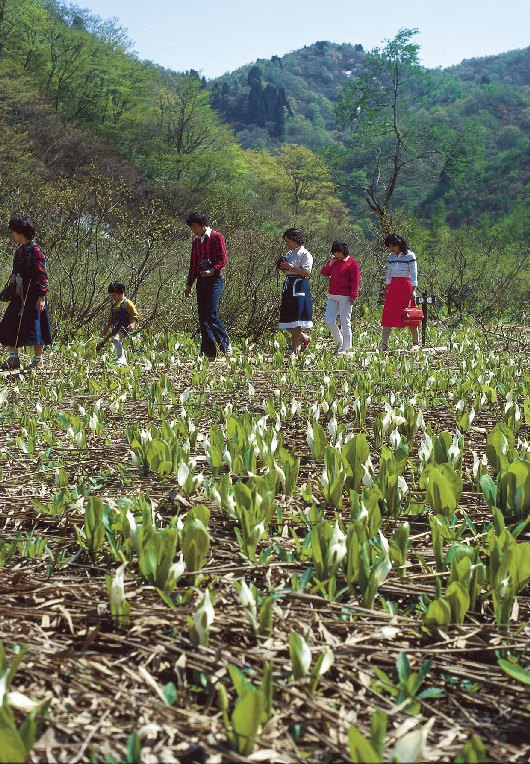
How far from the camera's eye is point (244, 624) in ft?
5.80

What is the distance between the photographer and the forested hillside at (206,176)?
1026 cm

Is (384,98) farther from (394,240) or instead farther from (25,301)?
(25,301)

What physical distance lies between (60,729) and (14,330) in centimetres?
637

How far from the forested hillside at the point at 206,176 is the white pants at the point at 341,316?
1.70m

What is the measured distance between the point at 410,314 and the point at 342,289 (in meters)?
0.99

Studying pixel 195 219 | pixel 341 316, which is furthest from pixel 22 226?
pixel 341 316

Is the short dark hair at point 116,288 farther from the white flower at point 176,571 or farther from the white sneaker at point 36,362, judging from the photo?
the white flower at point 176,571

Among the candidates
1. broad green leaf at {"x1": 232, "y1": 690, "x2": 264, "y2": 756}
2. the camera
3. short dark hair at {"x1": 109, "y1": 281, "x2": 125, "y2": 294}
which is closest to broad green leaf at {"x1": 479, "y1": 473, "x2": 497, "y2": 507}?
broad green leaf at {"x1": 232, "y1": 690, "x2": 264, "y2": 756}

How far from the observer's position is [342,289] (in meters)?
9.36

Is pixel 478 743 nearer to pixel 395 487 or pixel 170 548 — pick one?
pixel 170 548

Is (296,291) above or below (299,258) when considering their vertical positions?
below

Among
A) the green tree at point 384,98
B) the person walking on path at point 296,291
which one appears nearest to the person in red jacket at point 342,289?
the person walking on path at point 296,291

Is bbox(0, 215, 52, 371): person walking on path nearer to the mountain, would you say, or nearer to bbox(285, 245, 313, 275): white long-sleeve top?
bbox(285, 245, 313, 275): white long-sleeve top

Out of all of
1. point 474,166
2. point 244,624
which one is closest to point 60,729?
point 244,624
